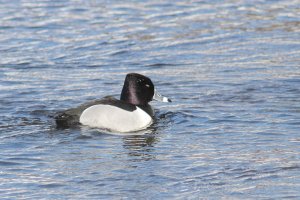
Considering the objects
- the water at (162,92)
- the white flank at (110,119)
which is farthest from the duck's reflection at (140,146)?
the white flank at (110,119)

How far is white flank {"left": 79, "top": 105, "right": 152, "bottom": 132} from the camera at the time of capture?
1307 cm

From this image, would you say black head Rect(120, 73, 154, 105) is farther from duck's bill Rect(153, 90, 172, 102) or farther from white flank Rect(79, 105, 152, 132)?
white flank Rect(79, 105, 152, 132)

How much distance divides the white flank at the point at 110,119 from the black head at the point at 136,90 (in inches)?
30.1

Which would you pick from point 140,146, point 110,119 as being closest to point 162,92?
point 110,119

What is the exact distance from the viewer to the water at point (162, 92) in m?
10.2

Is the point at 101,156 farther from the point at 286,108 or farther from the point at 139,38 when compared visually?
the point at 139,38

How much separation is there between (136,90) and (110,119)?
1059 millimetres

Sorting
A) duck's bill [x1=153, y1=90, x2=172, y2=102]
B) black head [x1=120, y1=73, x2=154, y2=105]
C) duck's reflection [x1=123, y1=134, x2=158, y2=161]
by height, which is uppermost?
black head [x1=120, y1=73, x2=154, y2=105]

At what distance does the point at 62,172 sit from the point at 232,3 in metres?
13.2

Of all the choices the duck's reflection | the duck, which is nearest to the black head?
the duck

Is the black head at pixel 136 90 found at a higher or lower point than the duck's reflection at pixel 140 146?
higher

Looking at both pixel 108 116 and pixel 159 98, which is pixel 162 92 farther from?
pixel 108 116

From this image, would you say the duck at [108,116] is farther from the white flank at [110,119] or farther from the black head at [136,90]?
the black head at [136,90]

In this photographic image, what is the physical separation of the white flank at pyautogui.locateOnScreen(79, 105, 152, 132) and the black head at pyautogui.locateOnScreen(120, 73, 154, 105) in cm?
76
